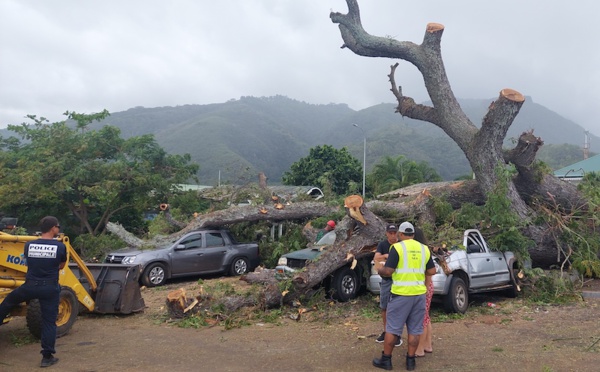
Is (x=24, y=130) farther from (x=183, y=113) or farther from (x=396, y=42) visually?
(x=183, y=113)

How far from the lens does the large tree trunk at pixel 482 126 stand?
39.3 feet

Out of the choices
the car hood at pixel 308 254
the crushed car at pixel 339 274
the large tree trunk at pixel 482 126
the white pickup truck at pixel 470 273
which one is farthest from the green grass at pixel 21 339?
the large tree trunk at pixel 482 126

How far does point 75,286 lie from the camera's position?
7992 millimetres

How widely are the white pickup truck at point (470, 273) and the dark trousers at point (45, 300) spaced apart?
5405 mm

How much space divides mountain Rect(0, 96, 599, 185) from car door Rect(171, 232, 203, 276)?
523 cm

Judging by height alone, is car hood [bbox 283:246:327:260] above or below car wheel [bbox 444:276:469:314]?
above

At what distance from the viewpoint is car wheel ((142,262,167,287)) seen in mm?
12398

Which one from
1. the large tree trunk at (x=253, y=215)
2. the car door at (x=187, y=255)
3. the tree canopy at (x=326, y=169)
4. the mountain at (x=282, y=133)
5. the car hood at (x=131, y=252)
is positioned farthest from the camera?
the mountain at (x=282, y=133)

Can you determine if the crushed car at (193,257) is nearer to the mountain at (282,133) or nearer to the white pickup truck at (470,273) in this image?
the mountain at (282,133)

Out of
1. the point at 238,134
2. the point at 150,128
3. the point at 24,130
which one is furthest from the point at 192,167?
the point at 150,128

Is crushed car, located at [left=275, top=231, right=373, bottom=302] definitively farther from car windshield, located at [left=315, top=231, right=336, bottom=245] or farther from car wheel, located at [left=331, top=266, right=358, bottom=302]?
car windshield, located at [left=315, top=231, right=336, bottom=245]

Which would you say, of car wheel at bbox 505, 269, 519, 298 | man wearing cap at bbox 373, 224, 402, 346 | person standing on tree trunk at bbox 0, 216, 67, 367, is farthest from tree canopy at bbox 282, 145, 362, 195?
person standing on tree trunk at bbox 0, 216, 67, 367

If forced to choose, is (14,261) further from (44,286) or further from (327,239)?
(327,239)

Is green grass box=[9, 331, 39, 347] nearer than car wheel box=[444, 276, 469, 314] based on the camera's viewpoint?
Yes
